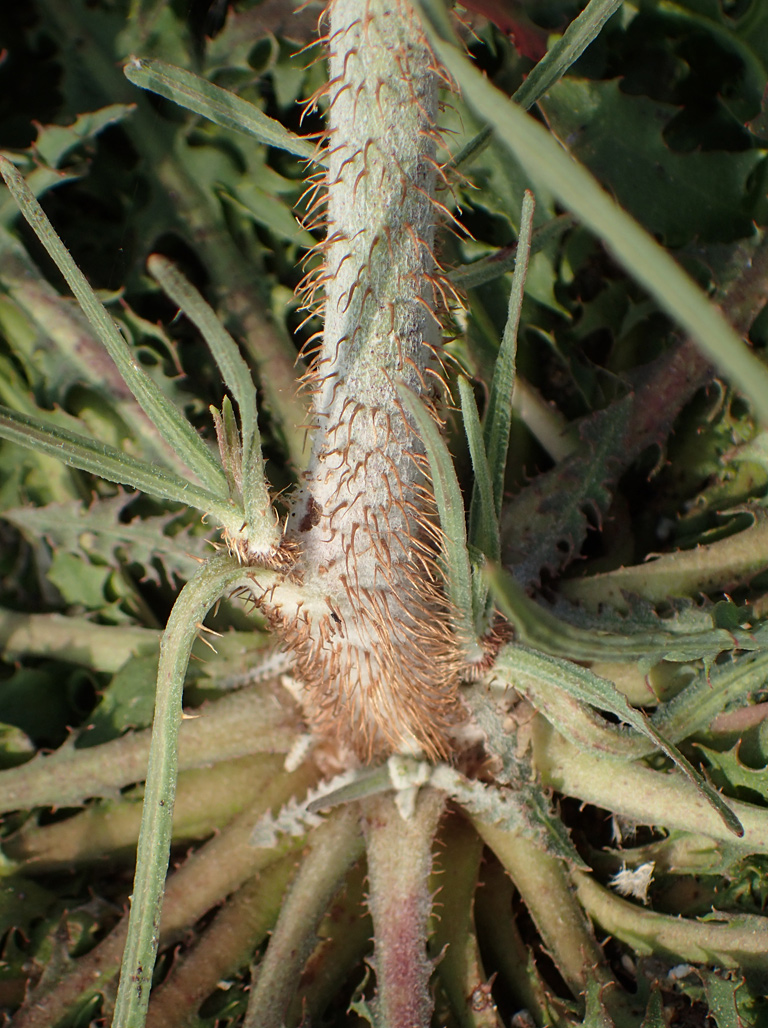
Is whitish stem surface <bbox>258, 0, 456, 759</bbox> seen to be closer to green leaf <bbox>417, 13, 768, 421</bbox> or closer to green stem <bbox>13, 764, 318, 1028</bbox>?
green stem <bbox>13, 764, 318, 1028</bbox>

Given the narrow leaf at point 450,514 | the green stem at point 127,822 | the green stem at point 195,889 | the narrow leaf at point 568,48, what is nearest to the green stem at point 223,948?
the green stem at point 195,889

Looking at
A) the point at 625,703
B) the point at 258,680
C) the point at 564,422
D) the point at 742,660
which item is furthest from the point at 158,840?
the point at 564,422

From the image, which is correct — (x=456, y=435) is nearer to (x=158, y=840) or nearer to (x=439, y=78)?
(x=439, y=78)

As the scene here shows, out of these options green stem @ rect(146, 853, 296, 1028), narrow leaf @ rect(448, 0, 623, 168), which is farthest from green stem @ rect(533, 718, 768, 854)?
narrow leaf @ rect(448, 0, 623, 168)

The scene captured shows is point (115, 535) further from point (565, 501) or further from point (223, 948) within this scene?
point (565, 501)

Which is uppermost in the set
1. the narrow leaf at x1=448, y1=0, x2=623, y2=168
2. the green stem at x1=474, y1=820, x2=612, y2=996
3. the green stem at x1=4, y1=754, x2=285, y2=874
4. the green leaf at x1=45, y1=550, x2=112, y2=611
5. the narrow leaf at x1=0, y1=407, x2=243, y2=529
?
the green leaf at x1=45, y1=550, x2=112, y2=611
